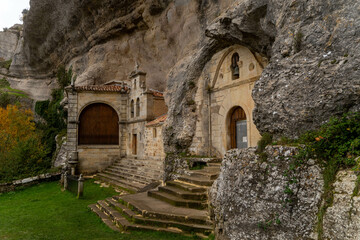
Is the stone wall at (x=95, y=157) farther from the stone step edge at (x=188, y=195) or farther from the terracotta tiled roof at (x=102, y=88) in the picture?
the stone step edge at (x=188, y=195)

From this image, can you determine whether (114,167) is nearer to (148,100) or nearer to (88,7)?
(148,100)

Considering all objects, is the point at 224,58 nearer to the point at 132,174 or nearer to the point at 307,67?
the point at 307,67

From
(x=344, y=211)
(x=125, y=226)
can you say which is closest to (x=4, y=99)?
(x=125, y=226)

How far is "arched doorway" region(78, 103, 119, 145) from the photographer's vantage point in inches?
776

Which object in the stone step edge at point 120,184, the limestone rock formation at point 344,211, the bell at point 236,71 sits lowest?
the stone step edge at point 120,184

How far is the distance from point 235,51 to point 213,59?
1.18 metres

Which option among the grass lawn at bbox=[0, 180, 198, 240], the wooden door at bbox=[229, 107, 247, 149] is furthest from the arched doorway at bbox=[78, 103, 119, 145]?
the wooden door at bbox=[229, 107, 247, 149]

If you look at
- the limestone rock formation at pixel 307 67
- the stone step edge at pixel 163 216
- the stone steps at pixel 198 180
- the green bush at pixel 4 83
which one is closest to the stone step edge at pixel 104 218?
the stone step edge at pixel 163 216

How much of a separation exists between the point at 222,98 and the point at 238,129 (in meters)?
1.49

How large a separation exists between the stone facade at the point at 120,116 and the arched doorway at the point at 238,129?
8.23 m

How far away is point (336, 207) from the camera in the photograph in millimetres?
3520

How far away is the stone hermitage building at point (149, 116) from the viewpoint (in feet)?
31.0

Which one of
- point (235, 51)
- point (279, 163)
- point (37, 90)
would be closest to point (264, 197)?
point (279, 163)

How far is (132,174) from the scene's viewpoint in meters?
15.3
